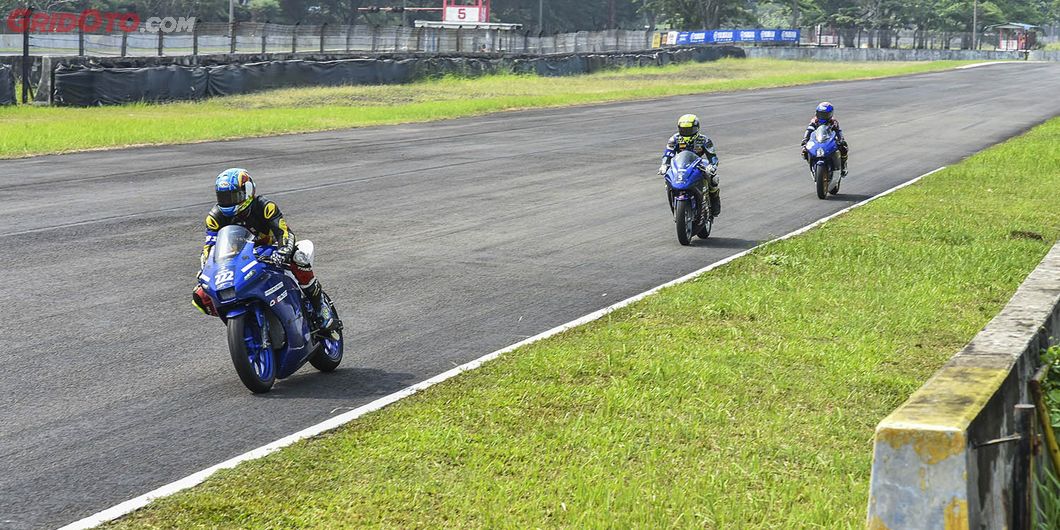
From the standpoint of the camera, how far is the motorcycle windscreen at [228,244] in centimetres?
768

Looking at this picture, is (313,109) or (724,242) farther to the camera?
(313,109)

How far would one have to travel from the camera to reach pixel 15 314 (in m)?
10.2

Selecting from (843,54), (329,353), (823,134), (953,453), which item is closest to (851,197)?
(823,134)

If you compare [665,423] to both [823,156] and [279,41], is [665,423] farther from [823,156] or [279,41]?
[279,41]

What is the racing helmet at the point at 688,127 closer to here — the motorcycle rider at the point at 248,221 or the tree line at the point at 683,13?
the motorcycle rider at the point at 248,221

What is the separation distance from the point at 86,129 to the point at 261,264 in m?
22.1

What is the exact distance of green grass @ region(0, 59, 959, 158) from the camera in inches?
1071

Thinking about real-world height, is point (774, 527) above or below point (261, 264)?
below

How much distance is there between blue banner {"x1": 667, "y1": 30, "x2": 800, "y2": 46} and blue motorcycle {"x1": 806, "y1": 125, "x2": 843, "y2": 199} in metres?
77.4

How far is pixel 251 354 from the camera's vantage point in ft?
25.9

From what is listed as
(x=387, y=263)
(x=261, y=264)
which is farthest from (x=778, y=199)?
(x=261, y=264)

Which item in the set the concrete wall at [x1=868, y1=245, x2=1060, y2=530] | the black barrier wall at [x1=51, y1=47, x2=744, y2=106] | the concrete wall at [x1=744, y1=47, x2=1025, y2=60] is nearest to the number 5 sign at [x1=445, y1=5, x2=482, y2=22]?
the concrete wall at [x1=744, y1=47, x2=1025, y2=60]

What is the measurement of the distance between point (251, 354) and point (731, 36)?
94655 mm

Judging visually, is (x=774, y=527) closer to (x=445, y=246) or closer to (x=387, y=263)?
(x=387, y=263)
